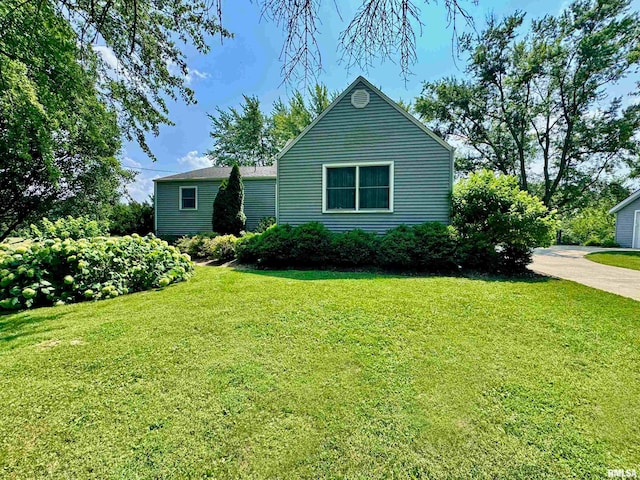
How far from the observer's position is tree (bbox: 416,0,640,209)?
16016mm

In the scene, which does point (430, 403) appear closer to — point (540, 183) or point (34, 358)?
point (34, 358)

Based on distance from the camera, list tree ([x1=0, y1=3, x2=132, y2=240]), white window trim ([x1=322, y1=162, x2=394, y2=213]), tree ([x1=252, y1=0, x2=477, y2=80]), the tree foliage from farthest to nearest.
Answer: the tree foliage
white window trim ([x1=322, y1=162, x2=394, y2=213])
tree ([x1=0, y1=3, x2=132, y2=240])
tree ([x1=252, y1=0, x2=477, y2=80])

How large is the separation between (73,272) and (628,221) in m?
25.6

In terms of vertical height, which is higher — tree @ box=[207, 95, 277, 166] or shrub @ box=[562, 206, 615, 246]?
tree @ box=[207, 95, 277, 166]

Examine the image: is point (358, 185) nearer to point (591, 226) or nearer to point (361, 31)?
point (361, 31)

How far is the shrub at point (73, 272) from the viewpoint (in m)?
4.45

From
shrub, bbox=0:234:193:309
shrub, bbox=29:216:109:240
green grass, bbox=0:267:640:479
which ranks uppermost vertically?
shrub, bbox=29:216:109:240

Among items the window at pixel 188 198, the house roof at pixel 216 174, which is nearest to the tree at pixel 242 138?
the house roof at pixel 216 174

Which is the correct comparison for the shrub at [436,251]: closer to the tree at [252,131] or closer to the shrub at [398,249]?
the shrub at [398,249]

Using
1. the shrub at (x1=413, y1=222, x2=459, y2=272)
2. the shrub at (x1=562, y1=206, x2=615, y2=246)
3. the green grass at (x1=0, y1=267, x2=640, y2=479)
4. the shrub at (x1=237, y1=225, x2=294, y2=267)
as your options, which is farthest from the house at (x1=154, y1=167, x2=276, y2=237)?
the shrub at (x1=562, y1=206, x2=615, y2=246)

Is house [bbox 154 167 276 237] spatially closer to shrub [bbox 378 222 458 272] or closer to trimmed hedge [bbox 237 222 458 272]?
trimmed hedge [bbox 237 222 458 272]

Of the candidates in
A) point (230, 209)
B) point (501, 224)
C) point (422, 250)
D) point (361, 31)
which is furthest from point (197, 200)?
point (361, 31)

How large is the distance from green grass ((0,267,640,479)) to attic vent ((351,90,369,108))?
7217 millimetres

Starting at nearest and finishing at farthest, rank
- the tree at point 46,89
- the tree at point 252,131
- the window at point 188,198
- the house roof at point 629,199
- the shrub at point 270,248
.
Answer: the tree at point 46,89
the shrub at point 270,248
the window at point 188,198
the house roof at point 629,199
the tree at point 252,131
